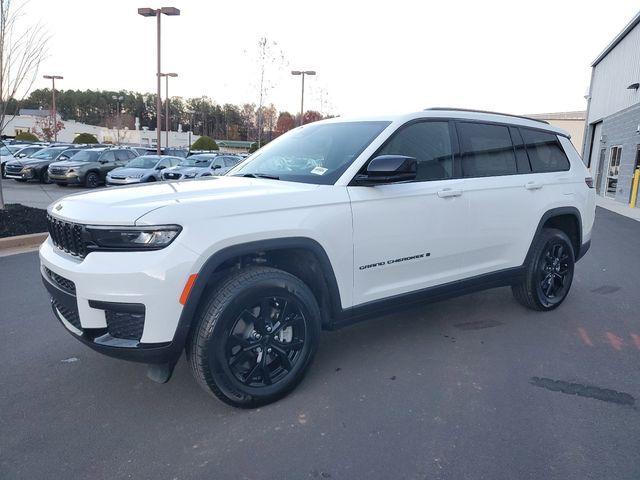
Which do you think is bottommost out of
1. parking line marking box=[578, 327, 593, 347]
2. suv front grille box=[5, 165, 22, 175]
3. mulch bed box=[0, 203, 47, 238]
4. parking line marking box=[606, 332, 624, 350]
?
parking line marking box=[578, 327, 593, 347]

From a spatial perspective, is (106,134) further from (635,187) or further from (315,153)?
(315,153)

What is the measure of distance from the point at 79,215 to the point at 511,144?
148 inches

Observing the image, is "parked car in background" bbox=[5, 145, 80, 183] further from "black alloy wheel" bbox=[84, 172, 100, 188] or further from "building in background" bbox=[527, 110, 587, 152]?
"building in background" bbox=[527, 110, 587, 152]

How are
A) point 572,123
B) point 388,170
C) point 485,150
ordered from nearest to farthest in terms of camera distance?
point 388,170 → point 485,150 → point 572,123

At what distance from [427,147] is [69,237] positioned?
2659mm

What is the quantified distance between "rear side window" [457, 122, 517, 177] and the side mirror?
987 millimetres

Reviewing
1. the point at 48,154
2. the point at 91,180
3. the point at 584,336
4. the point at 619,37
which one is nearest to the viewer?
the point at 584,336

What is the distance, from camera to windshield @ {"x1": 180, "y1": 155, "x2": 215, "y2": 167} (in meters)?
21.3

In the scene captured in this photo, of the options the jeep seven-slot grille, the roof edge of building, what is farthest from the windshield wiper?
the roof edge of building

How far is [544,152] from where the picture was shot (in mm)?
5156

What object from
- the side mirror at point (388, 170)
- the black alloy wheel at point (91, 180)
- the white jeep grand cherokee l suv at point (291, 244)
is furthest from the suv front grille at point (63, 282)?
the black alloy wheel at point (91, 180)

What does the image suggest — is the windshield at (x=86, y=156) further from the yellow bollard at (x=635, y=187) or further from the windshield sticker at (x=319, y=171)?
the yellow bollard at (x=635, y=187)

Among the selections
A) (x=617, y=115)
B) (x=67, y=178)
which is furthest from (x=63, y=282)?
(x=617, y=115)

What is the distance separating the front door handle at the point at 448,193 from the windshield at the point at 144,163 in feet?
58.3
